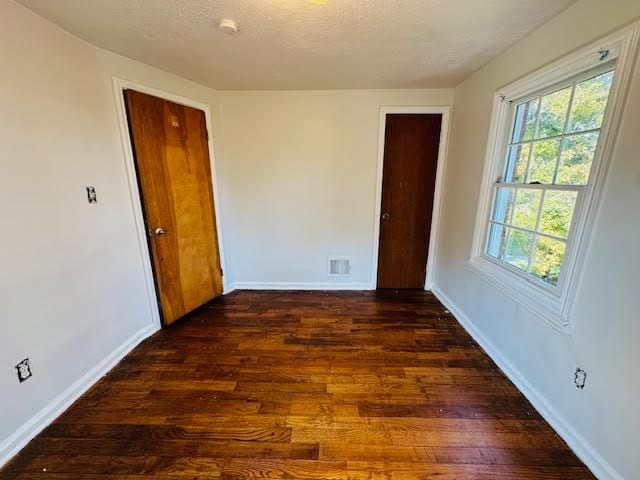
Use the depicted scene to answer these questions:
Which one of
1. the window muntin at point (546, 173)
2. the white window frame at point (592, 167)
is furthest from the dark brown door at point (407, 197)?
the window muntin at point (546, 173)

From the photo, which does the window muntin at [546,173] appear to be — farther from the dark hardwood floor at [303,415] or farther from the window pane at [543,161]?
the dark hardwood floor at [303,415]

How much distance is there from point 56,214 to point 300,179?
2.06 meters

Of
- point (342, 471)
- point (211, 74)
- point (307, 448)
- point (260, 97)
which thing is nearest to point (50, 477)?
point (307, 448)

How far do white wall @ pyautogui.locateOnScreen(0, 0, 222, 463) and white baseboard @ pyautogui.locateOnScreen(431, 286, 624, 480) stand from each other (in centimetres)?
289

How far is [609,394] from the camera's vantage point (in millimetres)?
1232

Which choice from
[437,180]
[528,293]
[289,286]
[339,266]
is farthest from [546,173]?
[289,286]

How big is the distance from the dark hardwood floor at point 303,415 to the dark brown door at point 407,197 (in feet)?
3.09

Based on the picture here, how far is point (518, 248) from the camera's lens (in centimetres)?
196

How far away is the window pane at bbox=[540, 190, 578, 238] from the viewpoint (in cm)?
153

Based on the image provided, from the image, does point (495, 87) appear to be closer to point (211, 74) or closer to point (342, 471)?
point (211, 74)

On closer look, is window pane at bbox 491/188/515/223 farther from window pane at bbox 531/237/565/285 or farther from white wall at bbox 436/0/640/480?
white wall at bbox 436/0/640/480

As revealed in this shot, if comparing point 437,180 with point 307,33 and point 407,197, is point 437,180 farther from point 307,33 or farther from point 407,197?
point 307,33

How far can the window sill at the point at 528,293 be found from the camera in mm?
1514

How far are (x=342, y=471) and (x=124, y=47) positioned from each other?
2923 mm
